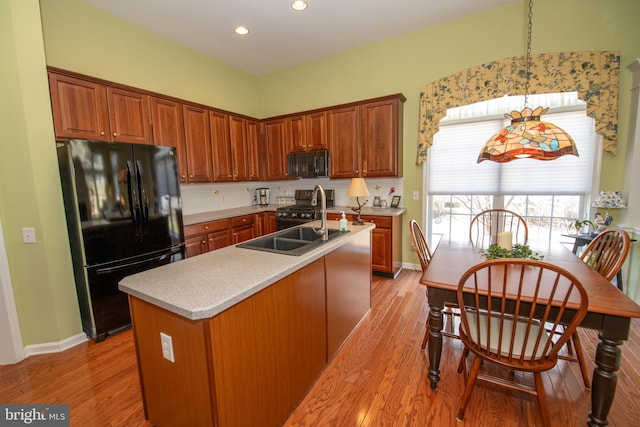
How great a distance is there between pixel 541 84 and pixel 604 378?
2959mm

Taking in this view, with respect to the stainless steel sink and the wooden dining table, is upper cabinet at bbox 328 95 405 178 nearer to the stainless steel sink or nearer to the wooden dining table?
the stainless steel sink

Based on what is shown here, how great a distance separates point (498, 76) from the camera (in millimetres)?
3143

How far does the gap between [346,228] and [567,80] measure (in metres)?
2.90

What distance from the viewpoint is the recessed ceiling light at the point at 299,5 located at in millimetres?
2884

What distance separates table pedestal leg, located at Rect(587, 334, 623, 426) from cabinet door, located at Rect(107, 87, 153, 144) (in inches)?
157

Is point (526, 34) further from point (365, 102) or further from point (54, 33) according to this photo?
point (54, 33)

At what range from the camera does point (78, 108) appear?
8.03ft

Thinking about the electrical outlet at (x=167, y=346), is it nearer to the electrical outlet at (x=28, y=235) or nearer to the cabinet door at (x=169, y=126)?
the electrical outlet at (x=28, y=235)

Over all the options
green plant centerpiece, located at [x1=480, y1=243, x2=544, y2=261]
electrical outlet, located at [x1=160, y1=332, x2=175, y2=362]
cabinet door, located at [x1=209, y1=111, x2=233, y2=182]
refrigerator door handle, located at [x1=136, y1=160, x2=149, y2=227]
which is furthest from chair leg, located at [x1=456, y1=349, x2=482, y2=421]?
cabinet door, located at [x1=209, y1=111, x2=233, y2=182]

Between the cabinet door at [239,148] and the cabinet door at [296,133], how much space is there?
2.27 ft

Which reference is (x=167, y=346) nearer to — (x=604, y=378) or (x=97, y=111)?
(x=604, y=378)

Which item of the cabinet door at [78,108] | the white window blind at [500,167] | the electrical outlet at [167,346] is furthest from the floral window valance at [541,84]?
the cabinet door at [78,108]

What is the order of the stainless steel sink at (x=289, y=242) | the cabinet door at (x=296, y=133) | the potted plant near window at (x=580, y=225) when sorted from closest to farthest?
the stainless steel sink at (x=289, y=242)
the potted plant near window at (x=580, y=225)
the cabinet door at (x=296, y=133)

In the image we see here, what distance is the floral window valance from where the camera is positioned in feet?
8.92
